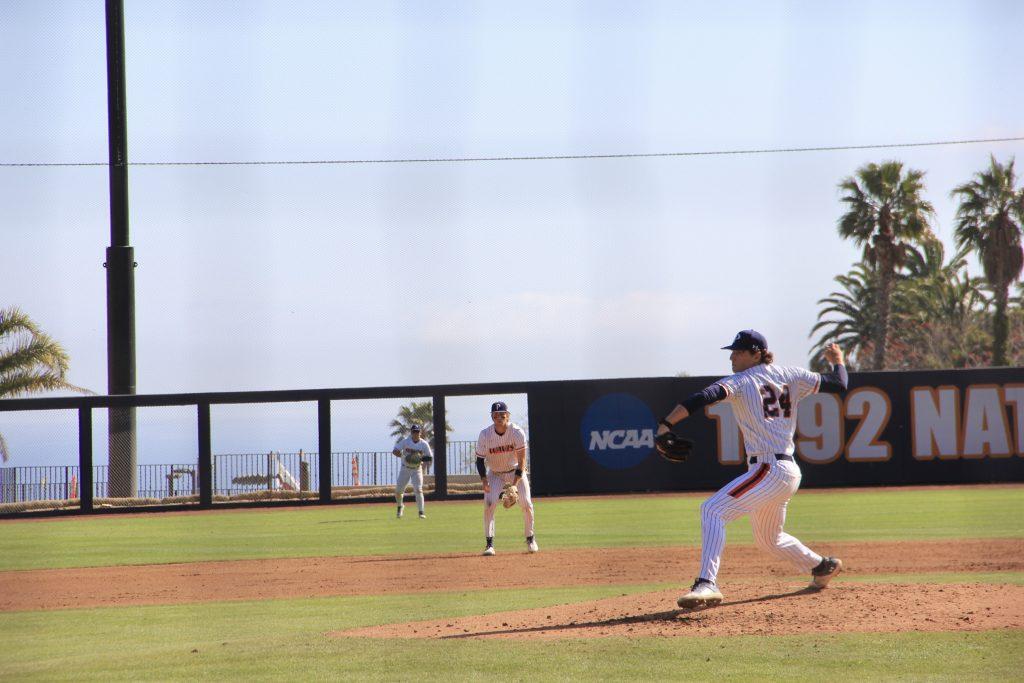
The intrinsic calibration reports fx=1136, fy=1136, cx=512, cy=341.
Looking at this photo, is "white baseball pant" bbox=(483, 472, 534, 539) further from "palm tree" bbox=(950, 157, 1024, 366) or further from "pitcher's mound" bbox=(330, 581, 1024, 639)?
"palm tree" bbox=(950, 157, 1024, 366)

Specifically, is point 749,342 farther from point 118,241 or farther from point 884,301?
point 884,301

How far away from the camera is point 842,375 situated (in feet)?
27.7

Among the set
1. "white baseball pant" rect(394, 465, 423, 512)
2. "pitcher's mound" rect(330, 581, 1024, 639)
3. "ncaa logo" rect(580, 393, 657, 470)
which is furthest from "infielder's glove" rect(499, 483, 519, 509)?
"ncaa logo" rect(580, 393, 657, 470)

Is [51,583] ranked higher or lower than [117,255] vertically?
lower

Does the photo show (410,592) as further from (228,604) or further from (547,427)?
(547,427)

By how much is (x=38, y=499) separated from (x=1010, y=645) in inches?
882

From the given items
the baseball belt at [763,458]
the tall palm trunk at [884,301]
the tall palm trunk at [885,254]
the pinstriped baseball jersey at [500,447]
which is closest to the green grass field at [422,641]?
the baseball belt at [763,458]

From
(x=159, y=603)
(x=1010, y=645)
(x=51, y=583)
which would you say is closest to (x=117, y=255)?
(x=51, y=583)

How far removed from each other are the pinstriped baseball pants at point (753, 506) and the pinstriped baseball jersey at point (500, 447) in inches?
240

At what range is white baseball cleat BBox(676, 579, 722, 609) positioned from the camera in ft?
24.2

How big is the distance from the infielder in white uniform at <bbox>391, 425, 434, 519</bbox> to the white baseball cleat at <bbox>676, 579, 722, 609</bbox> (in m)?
12.5

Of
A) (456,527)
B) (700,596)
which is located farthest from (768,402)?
(456,527)

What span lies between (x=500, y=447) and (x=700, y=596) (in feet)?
22.2

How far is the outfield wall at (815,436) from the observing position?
83.1ft
